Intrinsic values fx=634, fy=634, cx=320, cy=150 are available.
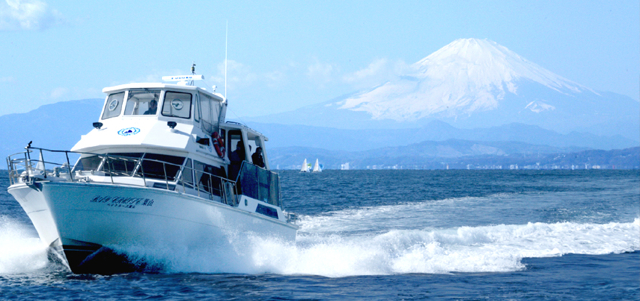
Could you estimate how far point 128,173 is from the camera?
12938 mm

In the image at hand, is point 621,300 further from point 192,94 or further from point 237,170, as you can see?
point 192,94

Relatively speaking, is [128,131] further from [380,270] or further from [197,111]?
[380,270]

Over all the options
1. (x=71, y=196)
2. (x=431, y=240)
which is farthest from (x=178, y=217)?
(x=431, y=240)

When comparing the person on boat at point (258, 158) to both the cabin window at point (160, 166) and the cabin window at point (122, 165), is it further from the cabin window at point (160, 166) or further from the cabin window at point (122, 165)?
the cabin window at point (122, 165)

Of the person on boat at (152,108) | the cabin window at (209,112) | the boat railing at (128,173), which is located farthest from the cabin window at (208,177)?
the person on boat at (152,108)

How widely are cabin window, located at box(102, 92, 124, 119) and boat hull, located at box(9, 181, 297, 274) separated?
292 centimetres

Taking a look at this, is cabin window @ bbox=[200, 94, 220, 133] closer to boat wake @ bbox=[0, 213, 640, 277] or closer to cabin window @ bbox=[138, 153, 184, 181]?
cabin window @ bbox=[138, 153, 184, 181]

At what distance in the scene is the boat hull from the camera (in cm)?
1159

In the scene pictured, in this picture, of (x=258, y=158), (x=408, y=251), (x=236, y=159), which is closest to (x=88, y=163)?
(x=236, y=159)

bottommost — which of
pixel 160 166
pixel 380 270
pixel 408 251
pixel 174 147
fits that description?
pixel 380 270

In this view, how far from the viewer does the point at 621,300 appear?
11.4 m

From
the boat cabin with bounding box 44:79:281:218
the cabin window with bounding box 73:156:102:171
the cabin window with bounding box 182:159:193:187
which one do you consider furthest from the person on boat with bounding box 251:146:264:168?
the cabin window with bounding box 73:156:102:171

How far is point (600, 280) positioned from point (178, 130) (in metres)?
9.47

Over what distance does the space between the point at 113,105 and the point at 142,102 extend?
69cm
